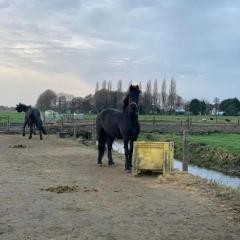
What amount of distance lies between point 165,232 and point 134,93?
7.58 m

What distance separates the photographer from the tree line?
112506 millimetres

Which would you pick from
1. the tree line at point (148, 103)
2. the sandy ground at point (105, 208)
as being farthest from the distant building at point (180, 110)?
the sandy ground at point (105, 208)

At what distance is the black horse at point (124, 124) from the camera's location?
1489cm

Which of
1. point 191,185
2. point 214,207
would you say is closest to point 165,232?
point 214,207

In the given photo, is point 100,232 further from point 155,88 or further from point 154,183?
point 155,88

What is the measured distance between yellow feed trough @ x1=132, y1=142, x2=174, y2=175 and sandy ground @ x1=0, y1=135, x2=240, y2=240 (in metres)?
0.34

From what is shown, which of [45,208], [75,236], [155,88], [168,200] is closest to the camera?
[75,236]

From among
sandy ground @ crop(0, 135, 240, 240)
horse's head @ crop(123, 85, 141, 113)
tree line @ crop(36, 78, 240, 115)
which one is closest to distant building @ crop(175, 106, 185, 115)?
tree line @ crop(36, 78, 240, 115)

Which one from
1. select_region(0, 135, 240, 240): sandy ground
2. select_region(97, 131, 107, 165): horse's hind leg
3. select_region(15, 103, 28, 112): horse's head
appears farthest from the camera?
select_region(15, 103, 28, 112): horse's head

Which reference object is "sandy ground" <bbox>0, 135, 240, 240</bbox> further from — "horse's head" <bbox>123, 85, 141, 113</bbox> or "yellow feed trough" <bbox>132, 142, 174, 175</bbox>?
"horse's head" <bbox>123, 85, 141, 113</bbox>

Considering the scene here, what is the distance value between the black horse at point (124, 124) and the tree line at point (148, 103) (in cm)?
8812

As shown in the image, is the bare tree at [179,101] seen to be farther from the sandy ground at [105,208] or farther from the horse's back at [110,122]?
the sandy ground at [105,208]

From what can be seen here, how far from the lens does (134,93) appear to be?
14.8 meters

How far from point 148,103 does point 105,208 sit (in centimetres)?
11347
